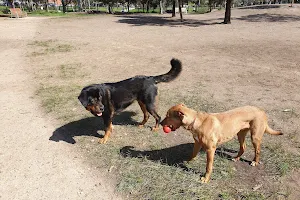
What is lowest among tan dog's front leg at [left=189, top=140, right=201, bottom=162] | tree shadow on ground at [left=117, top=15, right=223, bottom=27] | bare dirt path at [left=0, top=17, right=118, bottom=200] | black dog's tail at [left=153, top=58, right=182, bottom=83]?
bare dirt path at [left=0, top=17, right=118, bottom=200]

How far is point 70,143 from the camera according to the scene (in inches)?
239

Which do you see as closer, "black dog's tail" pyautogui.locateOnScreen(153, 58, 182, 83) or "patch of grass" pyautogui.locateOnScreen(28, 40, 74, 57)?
"black dog's tail" pyautogui.locateOnScreen(153, 58, 182, 83)

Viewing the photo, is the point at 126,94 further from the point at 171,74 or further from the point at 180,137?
the point at 180,137

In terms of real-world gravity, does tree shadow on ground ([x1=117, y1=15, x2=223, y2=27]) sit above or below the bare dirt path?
above

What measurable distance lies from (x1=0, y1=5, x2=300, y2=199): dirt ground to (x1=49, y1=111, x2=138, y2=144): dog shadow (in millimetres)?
225

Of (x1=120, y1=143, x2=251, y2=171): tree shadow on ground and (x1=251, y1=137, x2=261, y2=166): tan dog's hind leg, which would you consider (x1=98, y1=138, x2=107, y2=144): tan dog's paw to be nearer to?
(x1=120, y1=143, x2=251, y2=171): tree shadow on ground

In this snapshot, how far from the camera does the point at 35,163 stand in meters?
5.41

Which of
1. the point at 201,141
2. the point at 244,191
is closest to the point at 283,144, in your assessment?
the point at 244,191

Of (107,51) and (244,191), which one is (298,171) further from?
(107,51)

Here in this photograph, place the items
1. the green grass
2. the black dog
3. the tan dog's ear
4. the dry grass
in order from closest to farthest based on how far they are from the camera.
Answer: the tan dog's ear → the green grass → the dry grass → the black dog

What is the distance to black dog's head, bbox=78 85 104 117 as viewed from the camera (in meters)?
5.28

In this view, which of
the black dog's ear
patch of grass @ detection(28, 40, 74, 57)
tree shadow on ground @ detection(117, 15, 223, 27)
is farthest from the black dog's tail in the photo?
tree shadow on ground @ detection(117, 15, 223, 27)

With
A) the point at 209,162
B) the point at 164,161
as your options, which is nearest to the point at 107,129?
the point at 164,161

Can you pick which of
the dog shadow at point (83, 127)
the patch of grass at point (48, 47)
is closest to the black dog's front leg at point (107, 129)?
the dog shadow at point (83, 127)
